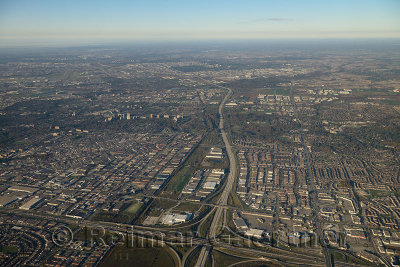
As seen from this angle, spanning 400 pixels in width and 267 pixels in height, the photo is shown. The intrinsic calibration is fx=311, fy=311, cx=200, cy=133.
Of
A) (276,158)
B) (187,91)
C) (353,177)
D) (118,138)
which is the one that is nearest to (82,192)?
(118,138)
